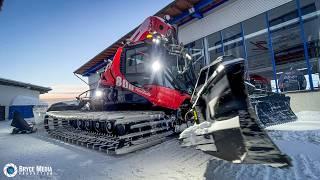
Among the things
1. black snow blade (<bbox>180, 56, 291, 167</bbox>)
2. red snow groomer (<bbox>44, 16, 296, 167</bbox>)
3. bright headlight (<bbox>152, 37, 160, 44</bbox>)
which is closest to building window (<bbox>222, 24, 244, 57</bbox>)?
red snow groomer (<bbox>44, 16, 296, 167</bbox>)

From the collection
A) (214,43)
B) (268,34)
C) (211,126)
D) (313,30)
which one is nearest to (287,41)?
(313,30)

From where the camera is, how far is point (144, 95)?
5.13 metres

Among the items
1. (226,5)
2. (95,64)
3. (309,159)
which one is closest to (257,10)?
(226,5)

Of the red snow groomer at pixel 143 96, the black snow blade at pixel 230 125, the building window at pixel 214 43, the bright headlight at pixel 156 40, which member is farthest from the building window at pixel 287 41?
the black snow blade at pixel 230 125

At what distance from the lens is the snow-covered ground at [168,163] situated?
299cm

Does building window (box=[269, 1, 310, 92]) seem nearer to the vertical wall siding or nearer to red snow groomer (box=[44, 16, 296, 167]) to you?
the vertical wall siding

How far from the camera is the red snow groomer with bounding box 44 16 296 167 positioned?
15.6 feet

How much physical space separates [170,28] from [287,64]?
1533 centimetres

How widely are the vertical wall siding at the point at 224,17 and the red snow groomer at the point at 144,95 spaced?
6.48 metres

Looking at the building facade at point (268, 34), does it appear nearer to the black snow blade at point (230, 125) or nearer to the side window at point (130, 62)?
the side window at point (130, 62)

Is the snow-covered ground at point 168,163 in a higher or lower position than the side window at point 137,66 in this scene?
lower

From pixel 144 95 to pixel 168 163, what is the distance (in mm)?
1810

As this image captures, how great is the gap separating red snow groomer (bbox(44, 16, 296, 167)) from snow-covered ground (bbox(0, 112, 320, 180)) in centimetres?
33

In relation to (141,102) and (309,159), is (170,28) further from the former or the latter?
(309,159)
